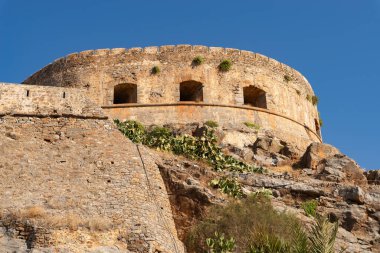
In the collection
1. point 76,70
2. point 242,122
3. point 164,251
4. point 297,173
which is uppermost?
point 76,70

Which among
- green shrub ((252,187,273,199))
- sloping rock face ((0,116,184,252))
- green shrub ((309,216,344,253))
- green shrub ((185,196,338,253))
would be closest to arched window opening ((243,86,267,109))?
green shrub ((252,187,273,199))

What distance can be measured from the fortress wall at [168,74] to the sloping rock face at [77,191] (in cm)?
557

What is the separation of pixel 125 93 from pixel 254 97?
4791 millimetres

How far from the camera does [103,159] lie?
55.0 ft

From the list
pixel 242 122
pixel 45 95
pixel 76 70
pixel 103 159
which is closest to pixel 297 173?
pixel 242 122

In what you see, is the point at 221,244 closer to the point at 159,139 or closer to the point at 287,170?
the point at 159,139

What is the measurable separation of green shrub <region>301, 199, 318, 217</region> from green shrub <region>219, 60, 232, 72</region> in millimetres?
7608

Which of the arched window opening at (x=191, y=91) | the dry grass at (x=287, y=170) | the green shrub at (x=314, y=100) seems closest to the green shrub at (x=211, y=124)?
the arched window opening at (x=191, y=91)

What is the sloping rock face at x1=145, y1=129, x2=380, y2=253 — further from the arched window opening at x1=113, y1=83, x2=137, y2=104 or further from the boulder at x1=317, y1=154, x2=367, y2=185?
the arched window opening at x1=113, y1=83, x2=137, y2=104

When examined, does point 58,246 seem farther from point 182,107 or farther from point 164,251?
point 182,107

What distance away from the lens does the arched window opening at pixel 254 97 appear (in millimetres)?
24344

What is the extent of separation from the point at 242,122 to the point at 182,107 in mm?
2180

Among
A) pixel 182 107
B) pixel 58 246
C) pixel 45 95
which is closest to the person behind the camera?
pixel 58 246

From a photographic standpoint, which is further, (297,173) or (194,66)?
(194,66)
